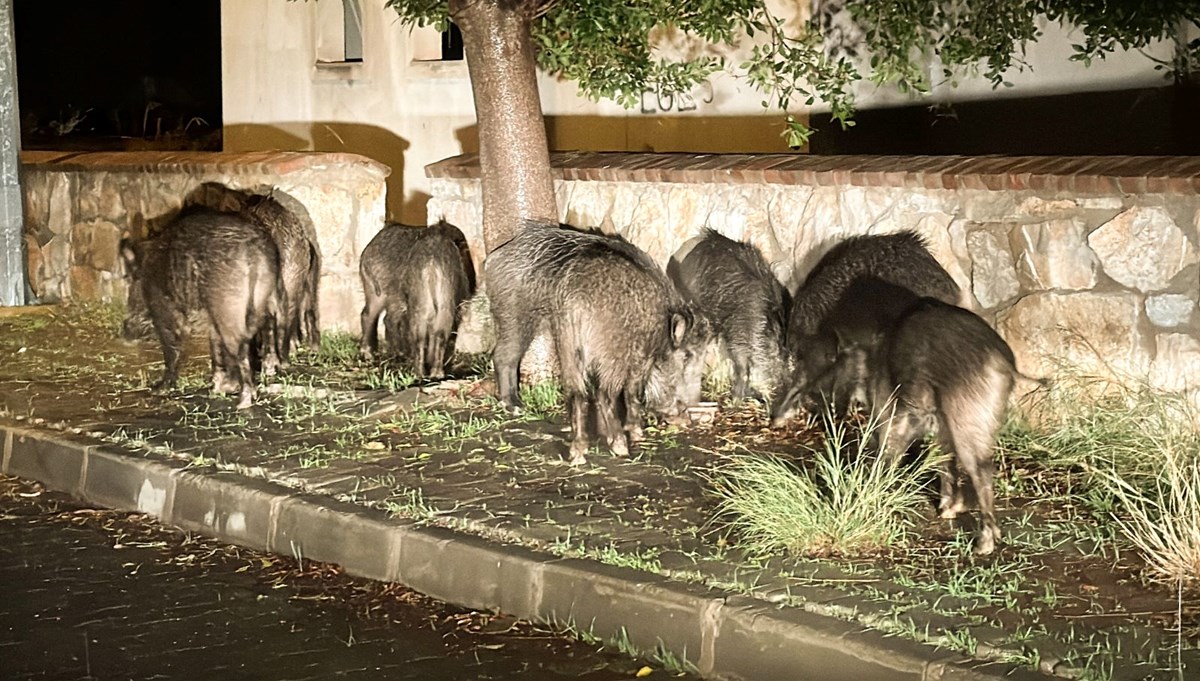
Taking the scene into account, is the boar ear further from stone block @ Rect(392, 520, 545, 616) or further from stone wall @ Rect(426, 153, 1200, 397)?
stone block @ Rect(392, 520, 545, 616)

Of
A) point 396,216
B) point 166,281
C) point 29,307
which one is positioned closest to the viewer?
point 166,281

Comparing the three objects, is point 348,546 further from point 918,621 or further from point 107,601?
point 918,621

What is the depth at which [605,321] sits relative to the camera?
7.10 meters

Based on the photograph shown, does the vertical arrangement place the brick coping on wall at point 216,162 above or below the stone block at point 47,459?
above

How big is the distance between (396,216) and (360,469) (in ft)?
30.5

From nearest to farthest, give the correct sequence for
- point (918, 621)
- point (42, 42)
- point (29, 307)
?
point (918, 621) → point (29, 307) → point (42, 42)

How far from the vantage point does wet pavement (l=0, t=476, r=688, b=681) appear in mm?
5152

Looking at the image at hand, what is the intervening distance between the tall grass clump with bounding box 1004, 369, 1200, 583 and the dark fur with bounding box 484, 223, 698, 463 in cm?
168

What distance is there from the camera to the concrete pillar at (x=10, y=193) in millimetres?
12297

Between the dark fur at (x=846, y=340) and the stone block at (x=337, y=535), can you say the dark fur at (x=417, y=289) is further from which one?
the stone block at (x=337, y=535)

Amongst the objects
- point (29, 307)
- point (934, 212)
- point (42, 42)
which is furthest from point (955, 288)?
point (42, 42)

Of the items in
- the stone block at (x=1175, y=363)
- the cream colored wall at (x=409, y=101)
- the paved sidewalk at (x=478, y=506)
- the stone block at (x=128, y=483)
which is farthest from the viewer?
the cream colored wall at (x=409, y=101)

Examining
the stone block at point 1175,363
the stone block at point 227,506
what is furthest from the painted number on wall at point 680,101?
the stone block at point 227,506

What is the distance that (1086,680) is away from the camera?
14.5ft
